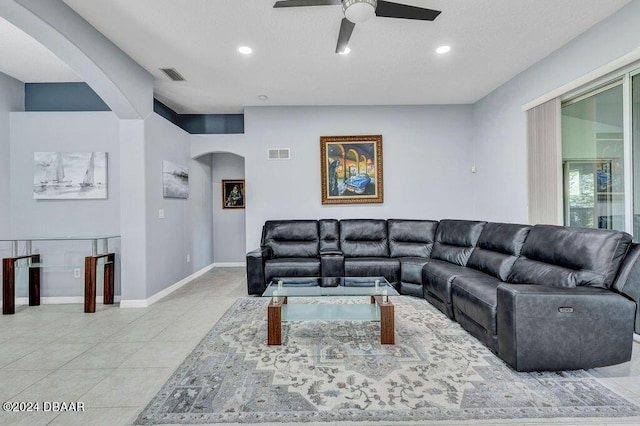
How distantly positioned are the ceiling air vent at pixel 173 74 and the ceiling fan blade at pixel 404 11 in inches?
105

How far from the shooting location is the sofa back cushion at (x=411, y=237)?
4.38 m

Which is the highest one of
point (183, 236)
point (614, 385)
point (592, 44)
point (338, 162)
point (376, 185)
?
point (592, 44)

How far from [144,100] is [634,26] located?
16.2ft

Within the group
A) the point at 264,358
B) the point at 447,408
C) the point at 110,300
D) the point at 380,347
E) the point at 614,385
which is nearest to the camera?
the point at 447,408

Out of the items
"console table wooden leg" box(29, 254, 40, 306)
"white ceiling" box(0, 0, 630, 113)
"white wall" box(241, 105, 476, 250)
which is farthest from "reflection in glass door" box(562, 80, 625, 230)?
"console table wooden leg" box(29, 254, 40, 306)

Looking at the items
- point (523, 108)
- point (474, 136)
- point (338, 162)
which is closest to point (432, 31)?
point (523, 108)

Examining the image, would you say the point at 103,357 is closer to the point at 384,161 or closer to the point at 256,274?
the point at 256,274

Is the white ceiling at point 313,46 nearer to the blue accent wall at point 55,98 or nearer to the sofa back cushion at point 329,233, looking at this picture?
the blue accent wall at point 55,98

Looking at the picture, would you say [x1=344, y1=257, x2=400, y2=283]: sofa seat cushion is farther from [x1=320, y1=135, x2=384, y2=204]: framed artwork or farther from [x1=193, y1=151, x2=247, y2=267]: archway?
[x1=193, y1=151, x2=247, y2=267]: archway

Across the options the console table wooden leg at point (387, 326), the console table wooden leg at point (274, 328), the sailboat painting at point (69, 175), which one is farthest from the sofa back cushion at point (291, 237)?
the sailboat painting at point (69, 175)

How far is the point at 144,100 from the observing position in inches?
144

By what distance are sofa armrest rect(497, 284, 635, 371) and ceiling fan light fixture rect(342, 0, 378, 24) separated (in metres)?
2.20

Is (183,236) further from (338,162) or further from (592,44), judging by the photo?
(592,44)

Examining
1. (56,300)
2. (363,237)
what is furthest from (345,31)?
(56,300)
